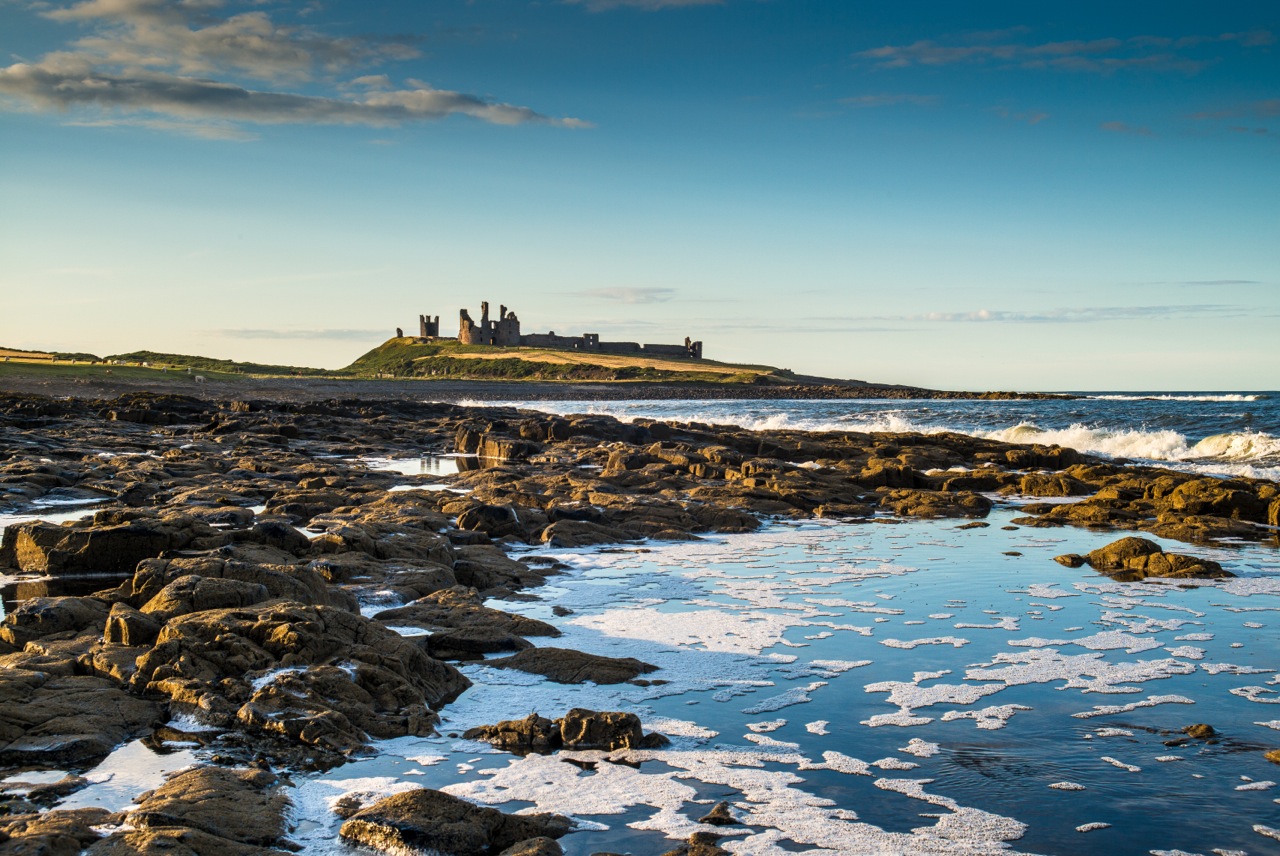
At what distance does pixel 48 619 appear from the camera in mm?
7664

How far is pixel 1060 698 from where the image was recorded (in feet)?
24.2

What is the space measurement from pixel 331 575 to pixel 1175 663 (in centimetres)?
806

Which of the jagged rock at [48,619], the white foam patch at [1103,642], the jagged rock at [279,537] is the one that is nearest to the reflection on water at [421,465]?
the jagged rock at [279,537]

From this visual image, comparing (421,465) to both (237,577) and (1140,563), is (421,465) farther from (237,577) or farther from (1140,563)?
(1140,563)

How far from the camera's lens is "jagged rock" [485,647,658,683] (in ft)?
25.2

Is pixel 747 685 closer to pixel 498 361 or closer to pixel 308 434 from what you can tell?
pixel 308 434

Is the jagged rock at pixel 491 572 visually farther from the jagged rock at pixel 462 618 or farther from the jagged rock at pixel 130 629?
the jagged rock at pixel 130 629

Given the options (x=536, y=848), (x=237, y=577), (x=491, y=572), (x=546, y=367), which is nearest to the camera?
(x=536, y=848)

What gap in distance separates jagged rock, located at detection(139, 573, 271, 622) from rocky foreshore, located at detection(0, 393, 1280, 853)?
17 millimetres

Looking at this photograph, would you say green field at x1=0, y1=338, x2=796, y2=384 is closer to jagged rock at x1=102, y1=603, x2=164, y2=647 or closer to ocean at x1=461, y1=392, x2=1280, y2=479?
ocean at x1=461, y1=392, x2=1280, y2=479

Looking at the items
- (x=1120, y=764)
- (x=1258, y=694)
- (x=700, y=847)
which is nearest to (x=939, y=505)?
(x=1258, y=694)

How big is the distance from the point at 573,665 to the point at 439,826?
3.03 m

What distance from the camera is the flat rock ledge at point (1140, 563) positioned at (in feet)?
39.9

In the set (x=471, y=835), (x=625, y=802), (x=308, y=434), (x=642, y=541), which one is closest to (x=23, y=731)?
(x=471, y=835)
